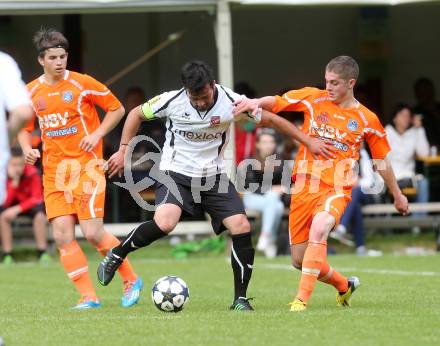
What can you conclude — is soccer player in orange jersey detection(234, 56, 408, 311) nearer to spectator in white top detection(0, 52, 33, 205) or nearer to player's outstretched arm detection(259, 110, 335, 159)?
player's outstretched arm detection(259, 110, 335, 159)

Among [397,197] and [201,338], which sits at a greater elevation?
[397,197]

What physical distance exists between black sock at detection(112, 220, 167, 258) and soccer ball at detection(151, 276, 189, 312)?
328 millimetres

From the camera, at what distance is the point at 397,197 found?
8.70 metres

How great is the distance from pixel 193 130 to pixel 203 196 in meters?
0.48

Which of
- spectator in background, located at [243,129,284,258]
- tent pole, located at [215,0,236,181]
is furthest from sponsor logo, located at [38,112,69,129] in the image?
spectator in background, located at [243,129,284,258]

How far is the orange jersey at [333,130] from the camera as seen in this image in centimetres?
846

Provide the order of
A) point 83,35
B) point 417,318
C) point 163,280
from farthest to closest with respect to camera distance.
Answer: point 83,35
point 163,280
point 417,318

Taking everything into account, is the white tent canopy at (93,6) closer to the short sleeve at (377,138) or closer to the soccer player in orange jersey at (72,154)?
the soccer player in orange jersey at (72,154)

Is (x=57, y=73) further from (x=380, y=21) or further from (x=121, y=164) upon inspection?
(x=380, y=21)

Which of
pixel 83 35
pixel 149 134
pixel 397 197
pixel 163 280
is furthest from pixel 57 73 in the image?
pixel 83 35

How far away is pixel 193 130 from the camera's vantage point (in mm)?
8422

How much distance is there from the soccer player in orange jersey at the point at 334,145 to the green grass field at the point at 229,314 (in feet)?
1.93

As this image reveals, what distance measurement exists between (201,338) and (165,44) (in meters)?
10.1

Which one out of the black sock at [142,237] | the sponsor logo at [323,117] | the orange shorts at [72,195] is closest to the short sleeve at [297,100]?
the sponsor logo at [323,117]
